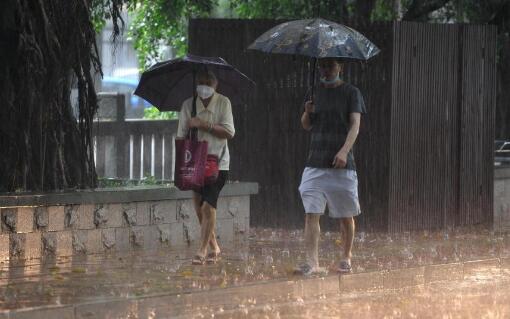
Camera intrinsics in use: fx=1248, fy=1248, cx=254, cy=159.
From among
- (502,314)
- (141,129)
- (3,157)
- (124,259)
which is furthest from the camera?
(141,129)

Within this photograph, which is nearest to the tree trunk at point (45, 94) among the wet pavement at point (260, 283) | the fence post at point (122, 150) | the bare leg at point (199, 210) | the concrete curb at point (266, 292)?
the wet pavement at point (260, 283)

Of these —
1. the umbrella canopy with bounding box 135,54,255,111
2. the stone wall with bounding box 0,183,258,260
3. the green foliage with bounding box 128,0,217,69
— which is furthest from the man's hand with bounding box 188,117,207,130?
the green foliage with bounding box 128,0,217,69

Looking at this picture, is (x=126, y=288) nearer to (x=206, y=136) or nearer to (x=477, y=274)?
(x=206, y=136)

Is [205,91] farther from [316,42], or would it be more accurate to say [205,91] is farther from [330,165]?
[330,165]

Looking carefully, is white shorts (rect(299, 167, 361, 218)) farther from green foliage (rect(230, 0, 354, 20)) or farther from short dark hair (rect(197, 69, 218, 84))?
green foliage (rect(230, 0, 354, 20))

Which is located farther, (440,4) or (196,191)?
(440,4)

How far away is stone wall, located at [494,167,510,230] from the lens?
1878 centimetres

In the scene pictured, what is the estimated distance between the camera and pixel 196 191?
11.8 metres

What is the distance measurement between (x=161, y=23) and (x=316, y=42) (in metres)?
10.1

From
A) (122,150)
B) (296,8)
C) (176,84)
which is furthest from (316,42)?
(122,150)

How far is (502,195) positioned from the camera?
19.0 metres

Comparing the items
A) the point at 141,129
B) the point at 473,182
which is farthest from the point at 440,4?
the point at 141,129

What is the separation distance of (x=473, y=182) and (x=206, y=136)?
6582mm

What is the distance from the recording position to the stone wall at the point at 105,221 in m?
11.8
